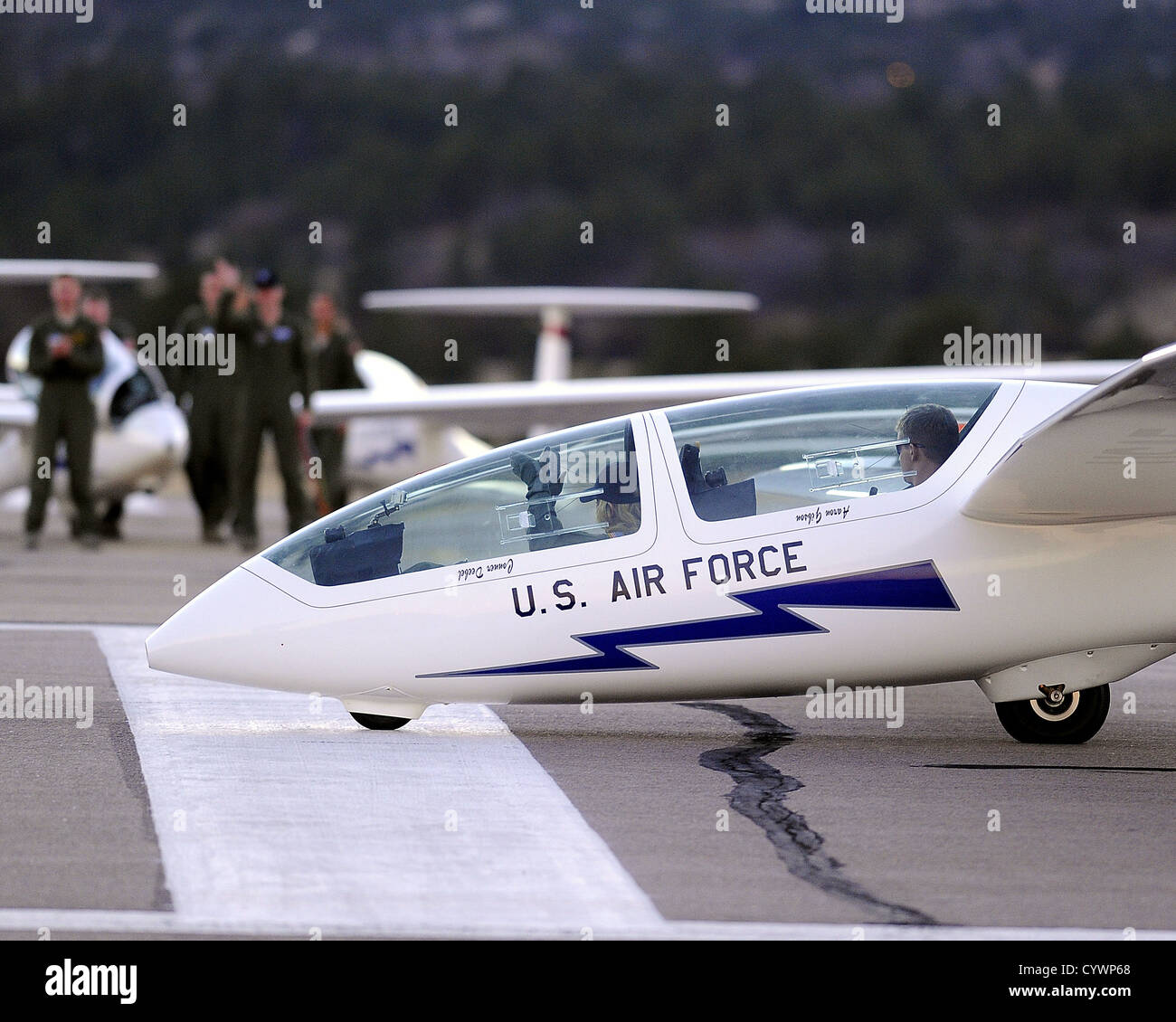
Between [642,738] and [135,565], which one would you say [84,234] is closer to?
[135,565]

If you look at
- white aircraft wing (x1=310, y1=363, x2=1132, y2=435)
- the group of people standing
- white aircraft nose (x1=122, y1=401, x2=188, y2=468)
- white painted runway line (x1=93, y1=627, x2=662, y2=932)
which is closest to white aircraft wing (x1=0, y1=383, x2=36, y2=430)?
white aircraft nose (x1=122, y1=401, x2=188, y2=468)

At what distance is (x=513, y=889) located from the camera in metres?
4.75

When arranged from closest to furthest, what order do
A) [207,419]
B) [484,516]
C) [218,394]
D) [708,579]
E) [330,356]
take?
[708,579] → [484,516] → [218,394] → [207,419] → [330,356]

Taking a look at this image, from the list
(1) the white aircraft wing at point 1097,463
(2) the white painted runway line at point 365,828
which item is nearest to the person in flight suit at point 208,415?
(2) the white painted runway line at point 365,828

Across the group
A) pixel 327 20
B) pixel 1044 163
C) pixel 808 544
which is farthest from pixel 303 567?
pixel 327 20

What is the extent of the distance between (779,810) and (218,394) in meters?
11.9

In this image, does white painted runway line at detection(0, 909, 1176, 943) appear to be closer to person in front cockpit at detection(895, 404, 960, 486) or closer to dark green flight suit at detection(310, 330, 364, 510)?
person in front cockpit at detection(895, 404, 960, 486)

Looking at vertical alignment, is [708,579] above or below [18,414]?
below

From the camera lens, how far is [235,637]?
6801mm

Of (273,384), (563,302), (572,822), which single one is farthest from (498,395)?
(572,822)

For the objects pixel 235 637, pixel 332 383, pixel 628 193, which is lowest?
pixel 235 637

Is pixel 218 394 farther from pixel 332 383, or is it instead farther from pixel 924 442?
pixel 924 442

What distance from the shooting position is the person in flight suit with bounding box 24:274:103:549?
15586mm
